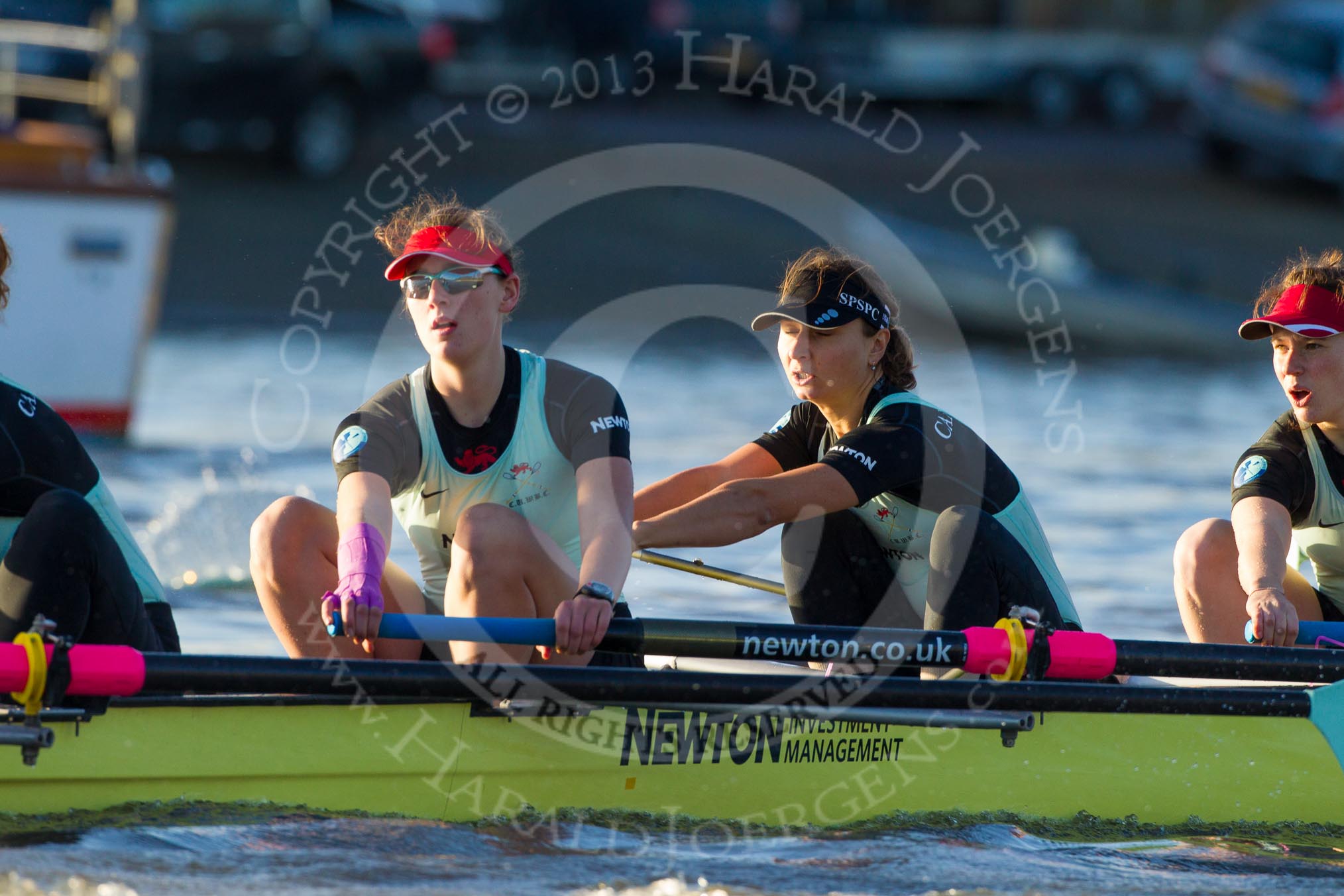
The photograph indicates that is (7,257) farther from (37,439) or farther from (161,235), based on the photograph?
(161,235)

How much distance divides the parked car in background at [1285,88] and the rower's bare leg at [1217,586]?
10.7m

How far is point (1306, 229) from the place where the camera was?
46.0 ft

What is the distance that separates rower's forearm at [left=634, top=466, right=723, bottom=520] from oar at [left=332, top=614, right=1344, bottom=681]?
0.54m

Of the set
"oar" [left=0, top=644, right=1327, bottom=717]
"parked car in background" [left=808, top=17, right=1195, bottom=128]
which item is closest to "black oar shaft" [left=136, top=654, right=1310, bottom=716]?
"oar" [left=0, top=644, right=1327, bottom=717]

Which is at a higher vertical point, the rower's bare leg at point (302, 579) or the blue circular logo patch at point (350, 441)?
the blue circular logo patch at point (350, 441)

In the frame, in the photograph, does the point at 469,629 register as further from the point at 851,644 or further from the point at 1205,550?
the point at 1205,550

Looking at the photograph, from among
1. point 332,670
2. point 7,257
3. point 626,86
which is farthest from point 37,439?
point 626,86

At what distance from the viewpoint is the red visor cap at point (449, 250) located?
3.54 meters

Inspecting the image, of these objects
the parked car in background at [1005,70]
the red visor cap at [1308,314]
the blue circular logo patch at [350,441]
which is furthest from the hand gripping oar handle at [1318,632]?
the parked car in background at [1005,70]

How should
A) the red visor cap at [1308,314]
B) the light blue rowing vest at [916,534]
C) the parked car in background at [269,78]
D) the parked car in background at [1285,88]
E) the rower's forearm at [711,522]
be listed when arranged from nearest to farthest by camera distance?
the rower's forearm at [711,522] < the light blue rowing vest at [916,534] < the red visor cap at [1308,314] < the parked car in background at [269,78] < the parked car in background at [1285,88]

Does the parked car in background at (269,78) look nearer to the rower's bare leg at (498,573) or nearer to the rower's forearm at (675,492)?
the rower's forearm at (675,492)

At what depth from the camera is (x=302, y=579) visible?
3.58 meters

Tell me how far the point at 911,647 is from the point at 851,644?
0.42 feet

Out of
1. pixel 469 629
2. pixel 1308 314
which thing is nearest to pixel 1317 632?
pixel 1308 314
